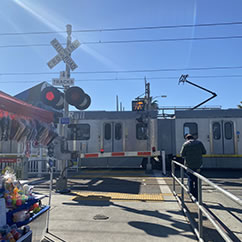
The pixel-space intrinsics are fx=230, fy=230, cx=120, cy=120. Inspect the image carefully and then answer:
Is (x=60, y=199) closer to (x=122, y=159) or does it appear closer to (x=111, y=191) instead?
(x=111, y=191)

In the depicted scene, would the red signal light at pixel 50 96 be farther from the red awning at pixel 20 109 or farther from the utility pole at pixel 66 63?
the red awning at pixel 20 109

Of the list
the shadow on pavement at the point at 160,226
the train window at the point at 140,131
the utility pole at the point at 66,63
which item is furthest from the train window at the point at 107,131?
the shadow on pavement at the point at 160,226

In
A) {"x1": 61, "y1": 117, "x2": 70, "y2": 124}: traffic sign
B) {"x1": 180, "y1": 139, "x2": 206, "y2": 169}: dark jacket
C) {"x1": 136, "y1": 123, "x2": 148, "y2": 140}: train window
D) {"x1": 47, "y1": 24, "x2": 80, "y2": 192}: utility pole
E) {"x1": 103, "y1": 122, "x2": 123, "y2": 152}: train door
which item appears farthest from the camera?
{"x1": 103, "y1": 122, "x2": 123, "y2": 152}: train door

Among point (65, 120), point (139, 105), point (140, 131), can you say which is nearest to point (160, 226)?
point (65, 120)

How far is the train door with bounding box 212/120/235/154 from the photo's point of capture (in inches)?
478

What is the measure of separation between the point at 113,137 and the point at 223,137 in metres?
5.95

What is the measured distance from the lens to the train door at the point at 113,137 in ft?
41.9

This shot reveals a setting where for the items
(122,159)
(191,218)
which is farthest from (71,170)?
(191,218)

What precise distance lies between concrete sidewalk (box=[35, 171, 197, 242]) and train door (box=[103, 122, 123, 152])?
5.70m

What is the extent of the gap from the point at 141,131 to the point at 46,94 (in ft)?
23.2

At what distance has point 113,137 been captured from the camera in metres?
12.9

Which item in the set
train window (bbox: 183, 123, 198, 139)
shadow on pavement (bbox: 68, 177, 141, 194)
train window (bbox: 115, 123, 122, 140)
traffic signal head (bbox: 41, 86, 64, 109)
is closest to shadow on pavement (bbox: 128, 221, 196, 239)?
shadow on pavement (bbox: 68, 177, 141, 194)

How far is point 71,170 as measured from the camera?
41.3 feet

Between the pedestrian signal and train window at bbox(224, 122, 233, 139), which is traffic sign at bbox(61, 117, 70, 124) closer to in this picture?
the pedestrian signal
